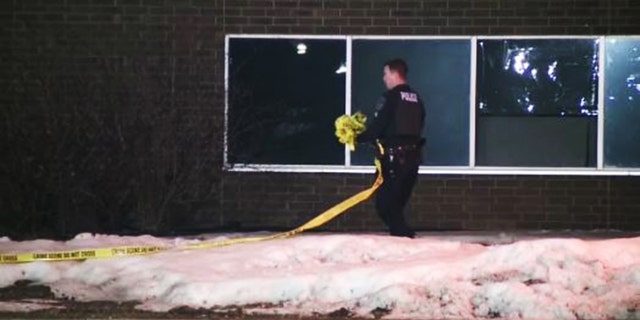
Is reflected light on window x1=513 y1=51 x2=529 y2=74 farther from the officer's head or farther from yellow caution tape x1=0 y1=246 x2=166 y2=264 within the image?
yellow caution tape x1=0 y1=246 x2=166 y2=264

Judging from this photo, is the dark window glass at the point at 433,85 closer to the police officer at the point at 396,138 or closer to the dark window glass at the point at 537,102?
the dark window glass at the point at 537,102

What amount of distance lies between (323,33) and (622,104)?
3.71 metres

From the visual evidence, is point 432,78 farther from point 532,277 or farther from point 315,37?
point 532,277

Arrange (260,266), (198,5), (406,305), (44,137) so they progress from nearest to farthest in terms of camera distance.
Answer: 1. (406,305)
2. (260,266)
3. (44,137)
4. (198,5)

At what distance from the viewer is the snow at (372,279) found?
679 cm

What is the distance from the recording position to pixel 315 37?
35.7 feet

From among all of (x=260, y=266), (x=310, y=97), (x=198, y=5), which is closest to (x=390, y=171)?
(x=260, y=266)

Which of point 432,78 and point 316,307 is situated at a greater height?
point 432,78

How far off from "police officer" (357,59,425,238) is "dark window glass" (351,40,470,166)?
231cm

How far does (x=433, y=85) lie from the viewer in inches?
434

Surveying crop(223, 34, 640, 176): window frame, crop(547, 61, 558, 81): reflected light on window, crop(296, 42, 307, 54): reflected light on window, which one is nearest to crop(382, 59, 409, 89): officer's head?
crop(223, 34, 640, 176): window frame

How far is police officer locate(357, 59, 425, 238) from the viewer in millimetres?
8570

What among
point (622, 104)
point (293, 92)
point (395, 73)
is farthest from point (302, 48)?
point (622, 104)

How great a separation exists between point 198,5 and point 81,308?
489 centimetres
